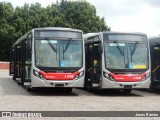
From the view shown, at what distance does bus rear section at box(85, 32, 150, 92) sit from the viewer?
57.3ft

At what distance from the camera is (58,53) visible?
17344 millimetres

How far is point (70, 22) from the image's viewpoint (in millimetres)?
63000

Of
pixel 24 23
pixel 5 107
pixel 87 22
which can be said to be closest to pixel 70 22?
pixel 87 22

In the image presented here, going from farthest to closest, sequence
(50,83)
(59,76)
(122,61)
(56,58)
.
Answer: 1. (122,61)
2. (56,58)
3. (59,76)
4. (50,83)

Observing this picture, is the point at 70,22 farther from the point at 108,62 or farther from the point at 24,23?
the point at 108,62

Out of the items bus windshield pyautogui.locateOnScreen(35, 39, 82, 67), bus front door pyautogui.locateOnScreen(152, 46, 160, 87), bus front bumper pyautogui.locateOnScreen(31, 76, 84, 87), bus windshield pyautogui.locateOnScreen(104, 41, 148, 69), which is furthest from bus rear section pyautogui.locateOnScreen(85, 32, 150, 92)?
bus front door pyautogui.locateOnScreen(152, 46, 160, 87)

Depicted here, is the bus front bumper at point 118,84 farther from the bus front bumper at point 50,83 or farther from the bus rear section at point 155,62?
the bus rear section at point 155,62

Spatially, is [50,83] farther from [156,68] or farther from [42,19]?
[42,19]

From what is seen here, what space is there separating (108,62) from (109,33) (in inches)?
51.7

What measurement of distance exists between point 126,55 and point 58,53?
9.60 feet

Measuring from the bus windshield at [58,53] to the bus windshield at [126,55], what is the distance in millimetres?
1278

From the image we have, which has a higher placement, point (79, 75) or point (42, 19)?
point (42, 19)

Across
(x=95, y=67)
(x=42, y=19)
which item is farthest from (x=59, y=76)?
(x=42, y=19)

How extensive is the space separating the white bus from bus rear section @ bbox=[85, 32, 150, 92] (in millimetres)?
927
